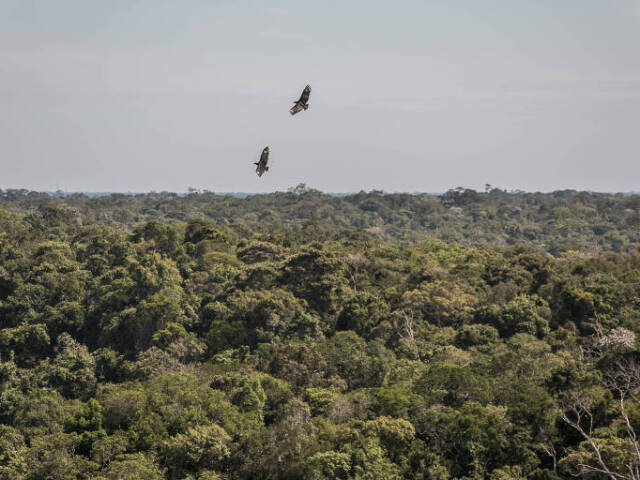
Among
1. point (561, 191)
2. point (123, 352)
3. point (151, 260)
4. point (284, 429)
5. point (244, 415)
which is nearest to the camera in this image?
point (284, 429)

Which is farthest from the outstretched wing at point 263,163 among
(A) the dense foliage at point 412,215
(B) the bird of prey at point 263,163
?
(A) the dense foliage at point 412,215

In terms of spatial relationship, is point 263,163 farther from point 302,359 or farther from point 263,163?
point 302,359

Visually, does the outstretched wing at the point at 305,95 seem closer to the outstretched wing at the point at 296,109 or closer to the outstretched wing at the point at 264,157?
the outstretched wing at the point at 296,109

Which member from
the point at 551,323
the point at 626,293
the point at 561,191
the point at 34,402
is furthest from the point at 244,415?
the point at 561,191

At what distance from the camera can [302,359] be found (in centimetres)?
2727

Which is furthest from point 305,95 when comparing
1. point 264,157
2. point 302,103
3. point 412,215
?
point 412,215

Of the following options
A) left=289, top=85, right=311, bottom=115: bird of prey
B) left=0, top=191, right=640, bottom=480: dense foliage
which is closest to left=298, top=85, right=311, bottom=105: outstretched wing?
left=289, top=85, right=311, bottom=115: bird of prey

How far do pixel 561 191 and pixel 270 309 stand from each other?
15014 centimetres

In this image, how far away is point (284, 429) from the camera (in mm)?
20531

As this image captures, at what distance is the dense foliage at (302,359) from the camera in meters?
19.5

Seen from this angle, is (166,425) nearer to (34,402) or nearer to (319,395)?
(319,395)

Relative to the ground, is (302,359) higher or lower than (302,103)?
lower

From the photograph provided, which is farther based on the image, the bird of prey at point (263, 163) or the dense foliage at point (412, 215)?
the dense foliage at point (412, 215)

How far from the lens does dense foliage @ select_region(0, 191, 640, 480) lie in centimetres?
1952
